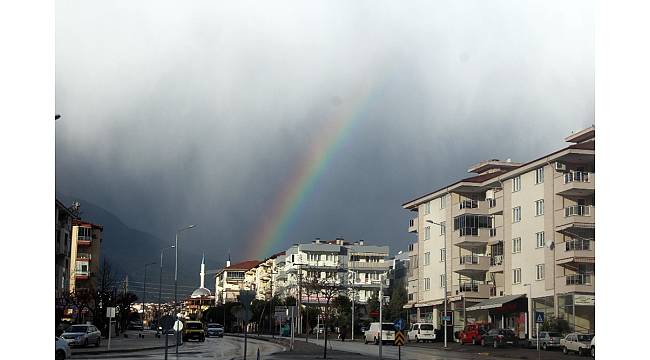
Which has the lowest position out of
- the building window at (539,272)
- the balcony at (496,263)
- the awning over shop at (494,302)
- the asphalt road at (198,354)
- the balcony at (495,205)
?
the asphalt road at (198,354)

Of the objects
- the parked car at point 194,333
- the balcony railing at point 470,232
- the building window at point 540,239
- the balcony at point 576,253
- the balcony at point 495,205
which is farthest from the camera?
the balcony railing at point 470,232

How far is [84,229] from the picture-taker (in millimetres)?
145750

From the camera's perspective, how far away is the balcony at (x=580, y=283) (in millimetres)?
75062

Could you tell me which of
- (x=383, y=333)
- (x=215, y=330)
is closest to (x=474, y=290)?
(x=383, y=333)

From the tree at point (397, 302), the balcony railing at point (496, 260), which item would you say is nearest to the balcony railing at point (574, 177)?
the balcony railing at point (496, 260)

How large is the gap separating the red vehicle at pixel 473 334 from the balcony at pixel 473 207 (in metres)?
17.2

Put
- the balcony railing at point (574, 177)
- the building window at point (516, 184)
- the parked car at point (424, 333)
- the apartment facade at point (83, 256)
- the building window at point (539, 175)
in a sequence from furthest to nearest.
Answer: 1. the apartment facade at point (83, 256)
2. the parked car at point (424, 333)
3. the building window at point (516, 184)
4. the building window at point (539, 175)
5. the balcony railing at point (574, 177)

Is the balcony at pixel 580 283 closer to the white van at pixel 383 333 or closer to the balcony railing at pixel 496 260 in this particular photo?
the balcony railing at pixel 496 260

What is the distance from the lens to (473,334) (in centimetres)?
7844

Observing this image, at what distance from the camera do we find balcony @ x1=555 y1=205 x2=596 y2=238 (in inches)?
3039

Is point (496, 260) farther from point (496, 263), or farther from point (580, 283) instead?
point (580, 283)
